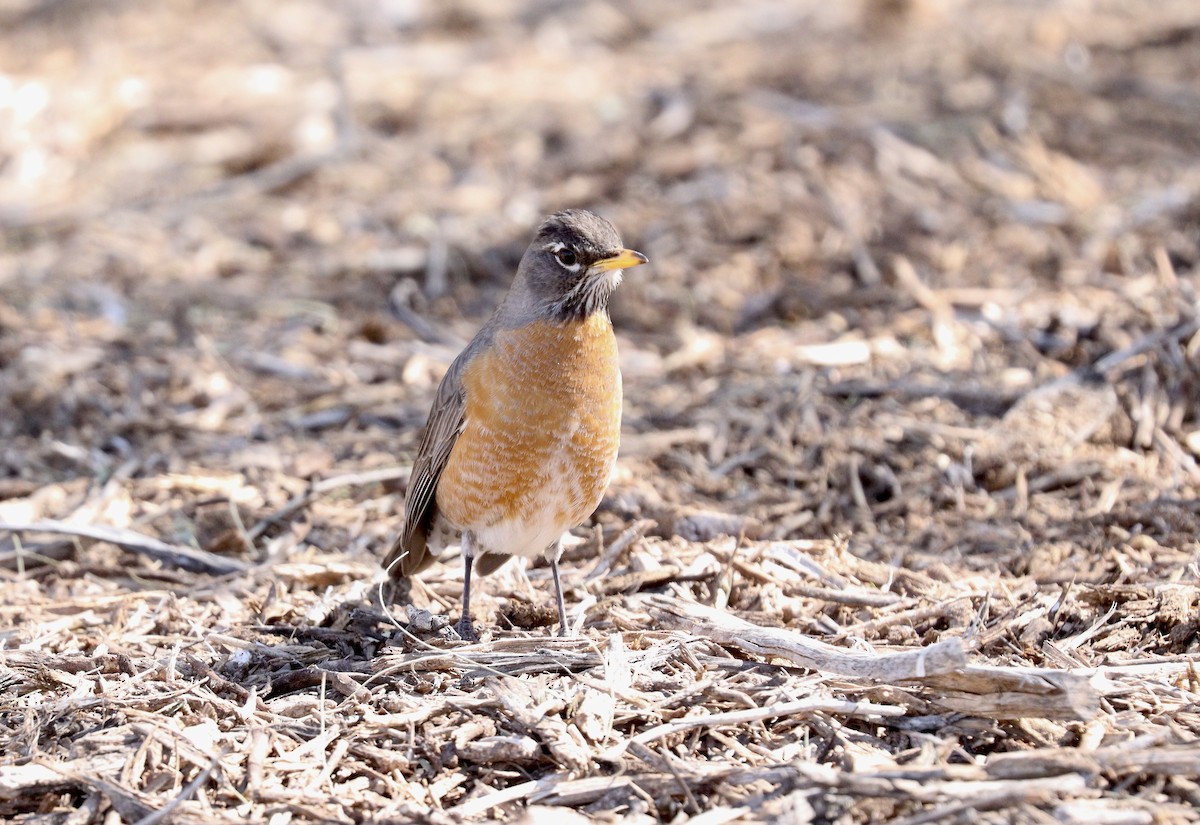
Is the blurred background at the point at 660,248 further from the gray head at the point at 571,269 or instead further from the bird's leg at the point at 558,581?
the gray head at the point at 571,269

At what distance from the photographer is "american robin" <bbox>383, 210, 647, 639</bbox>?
520cm

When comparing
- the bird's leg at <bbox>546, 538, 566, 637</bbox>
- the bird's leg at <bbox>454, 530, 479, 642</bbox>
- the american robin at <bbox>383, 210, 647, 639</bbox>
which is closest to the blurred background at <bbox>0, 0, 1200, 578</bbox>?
the bird's leg at <bbox>546, 538, 566, 637</bbox>

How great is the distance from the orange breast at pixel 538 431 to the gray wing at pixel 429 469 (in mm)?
92

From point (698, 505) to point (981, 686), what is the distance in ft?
7.83

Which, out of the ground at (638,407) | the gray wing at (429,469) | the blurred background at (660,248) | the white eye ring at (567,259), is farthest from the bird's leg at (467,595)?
the white eye ring at (567,259)

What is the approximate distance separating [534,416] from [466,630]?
856 mm

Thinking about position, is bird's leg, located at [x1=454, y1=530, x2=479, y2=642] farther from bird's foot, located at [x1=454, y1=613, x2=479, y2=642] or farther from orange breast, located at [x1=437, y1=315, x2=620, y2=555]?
orange breast, located at [x1=437, y1=315, x2=620, y2=555]

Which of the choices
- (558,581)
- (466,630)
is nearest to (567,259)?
(558,581)

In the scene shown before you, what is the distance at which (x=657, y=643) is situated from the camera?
4.65m

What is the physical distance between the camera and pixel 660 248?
934 centimetres

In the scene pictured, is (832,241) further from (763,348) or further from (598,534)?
(598,534)

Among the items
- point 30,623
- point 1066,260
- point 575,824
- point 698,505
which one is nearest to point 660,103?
point 1066,260

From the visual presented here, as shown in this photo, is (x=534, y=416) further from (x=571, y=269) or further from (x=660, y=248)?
(x=660, y=248)

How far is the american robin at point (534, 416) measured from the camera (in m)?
5.20
